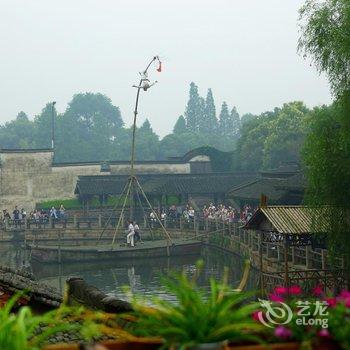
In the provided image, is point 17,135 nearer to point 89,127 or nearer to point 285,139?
point 89,127

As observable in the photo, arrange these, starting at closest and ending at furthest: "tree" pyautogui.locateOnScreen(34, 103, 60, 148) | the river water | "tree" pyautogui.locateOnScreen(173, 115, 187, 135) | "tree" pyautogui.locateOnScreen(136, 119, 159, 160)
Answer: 1. the river water
2. "tree" pyautogui.locateOnScreen(136, 119, 159, 160)
3. "tree" pyautogui.locateOnScreen(34, 103, 60, 148)
4. "tree" pyautogui.locateOnScreen(173, 115, 187, 135)

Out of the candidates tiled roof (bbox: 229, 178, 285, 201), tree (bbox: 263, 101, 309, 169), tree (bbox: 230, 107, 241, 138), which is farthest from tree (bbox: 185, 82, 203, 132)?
tiled roof (bbox: 229, 178, 285, 201)

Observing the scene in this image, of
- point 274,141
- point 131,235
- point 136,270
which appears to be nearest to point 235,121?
point 274,141

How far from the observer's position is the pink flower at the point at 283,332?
4.04 m

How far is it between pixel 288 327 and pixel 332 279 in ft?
50.8

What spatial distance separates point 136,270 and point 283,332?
29.5m

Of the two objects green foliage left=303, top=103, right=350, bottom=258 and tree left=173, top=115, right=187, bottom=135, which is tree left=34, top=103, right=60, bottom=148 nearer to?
tree left=173, top=115, right=187, bottom=135

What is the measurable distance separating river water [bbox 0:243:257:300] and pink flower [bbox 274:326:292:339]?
945 inches

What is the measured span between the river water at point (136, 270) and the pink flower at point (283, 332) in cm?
2401

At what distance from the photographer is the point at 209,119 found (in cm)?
13200

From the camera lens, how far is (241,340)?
4.11 meters

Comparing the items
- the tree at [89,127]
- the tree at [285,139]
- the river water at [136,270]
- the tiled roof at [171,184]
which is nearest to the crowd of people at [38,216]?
the tiled roof at [171,184]

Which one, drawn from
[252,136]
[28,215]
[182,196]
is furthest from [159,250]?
[252,136]

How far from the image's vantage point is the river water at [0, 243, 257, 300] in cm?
2966
